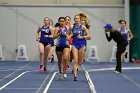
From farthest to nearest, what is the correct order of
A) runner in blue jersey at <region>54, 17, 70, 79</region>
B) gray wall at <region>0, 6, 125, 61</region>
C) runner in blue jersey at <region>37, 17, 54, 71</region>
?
1. gray wall at <region>0, 6, 125, 61</region>
2. runner in blue jersey at <region>37, 17, 54, 71</region>
3. runner in blue jersey at <region>54, 17, 70, 79</region>

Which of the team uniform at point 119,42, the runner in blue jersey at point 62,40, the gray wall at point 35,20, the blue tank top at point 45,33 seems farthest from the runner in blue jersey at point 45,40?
the gray wall at point 35,20

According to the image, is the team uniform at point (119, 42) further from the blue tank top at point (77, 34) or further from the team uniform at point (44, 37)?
the blue tank top at point (77, 34)

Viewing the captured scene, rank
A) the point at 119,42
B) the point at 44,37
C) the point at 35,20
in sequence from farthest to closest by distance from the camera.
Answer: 1. the point at 35,20
2. the point at 119,42
3. the point at 44,37

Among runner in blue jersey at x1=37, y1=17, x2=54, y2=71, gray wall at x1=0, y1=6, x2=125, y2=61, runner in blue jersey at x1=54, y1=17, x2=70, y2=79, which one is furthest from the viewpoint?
gray wall at x1=0, y1=6, x2=125, y2=61

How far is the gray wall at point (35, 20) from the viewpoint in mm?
27203

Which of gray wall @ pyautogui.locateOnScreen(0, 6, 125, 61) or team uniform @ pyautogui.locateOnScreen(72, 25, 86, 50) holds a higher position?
gray wall @ pyautogui.locateOnScreen(0, 6, 125, 61)

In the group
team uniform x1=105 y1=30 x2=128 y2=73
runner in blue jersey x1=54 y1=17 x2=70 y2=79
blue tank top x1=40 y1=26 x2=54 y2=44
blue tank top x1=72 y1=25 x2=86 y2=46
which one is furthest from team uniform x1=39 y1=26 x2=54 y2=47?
blue tank top x1=72 y1=25 x2=86 y2=46

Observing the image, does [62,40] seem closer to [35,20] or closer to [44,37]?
[44,37]

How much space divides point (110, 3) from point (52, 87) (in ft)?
53.3

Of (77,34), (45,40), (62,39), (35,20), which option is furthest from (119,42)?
(35,20)

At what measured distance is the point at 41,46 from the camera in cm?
1739

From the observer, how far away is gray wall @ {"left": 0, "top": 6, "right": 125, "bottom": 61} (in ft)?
89.2

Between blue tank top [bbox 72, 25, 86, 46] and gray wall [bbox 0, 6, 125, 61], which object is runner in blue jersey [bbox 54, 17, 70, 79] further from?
gray wall [bbox 0, 6, 125, 61]

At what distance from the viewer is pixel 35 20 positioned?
2725 centimetres
